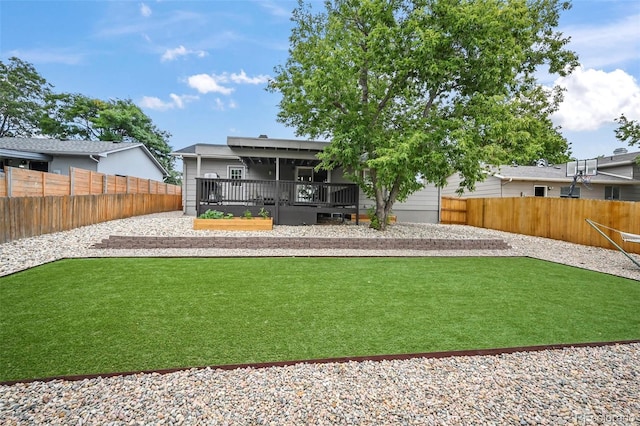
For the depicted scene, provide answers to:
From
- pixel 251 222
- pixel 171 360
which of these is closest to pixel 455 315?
pixel 171 360

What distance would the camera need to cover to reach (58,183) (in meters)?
9.59

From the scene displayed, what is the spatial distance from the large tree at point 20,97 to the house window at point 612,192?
4120 cm

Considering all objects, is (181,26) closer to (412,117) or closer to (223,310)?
(412,117)

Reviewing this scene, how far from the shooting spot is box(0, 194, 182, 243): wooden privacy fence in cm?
728

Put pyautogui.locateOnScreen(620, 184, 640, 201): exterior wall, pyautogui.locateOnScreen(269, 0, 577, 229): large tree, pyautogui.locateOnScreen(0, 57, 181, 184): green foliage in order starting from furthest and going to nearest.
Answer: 1. pyautogui.locateOnScreen(0, 57, 181, 184): green foliage
2. pyautogui.locateOnScreen(620, 184, 640, 201): exterior wall
3. pyautogui.locateOnScreen(269, 0, 577, 229): large tree

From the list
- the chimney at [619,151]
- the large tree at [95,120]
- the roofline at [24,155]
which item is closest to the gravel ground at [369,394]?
the roofline at [24,155]

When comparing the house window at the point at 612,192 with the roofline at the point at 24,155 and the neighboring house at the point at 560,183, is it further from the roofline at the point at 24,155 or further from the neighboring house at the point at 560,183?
the roofline at the point at 24,155

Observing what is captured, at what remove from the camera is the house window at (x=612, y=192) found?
1756cm

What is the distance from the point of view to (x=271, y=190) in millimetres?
10906

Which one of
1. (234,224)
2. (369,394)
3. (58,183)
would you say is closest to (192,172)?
(58,183)

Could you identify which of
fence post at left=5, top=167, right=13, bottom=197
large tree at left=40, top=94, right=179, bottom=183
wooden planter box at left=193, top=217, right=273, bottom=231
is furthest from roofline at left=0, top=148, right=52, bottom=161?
wooden planter box at left=193, top=217, right=273, bottom=231

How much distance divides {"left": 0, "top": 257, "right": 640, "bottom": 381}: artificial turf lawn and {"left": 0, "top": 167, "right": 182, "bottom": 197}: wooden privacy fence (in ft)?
12.7

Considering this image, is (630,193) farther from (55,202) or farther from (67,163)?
(67,163)

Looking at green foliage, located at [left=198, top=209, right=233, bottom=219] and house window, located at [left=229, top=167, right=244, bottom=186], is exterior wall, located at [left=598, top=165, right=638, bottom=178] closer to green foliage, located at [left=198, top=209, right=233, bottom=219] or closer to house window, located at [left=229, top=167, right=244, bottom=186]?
house window, located at [left=229, top=167, right=244, bottom=186]
